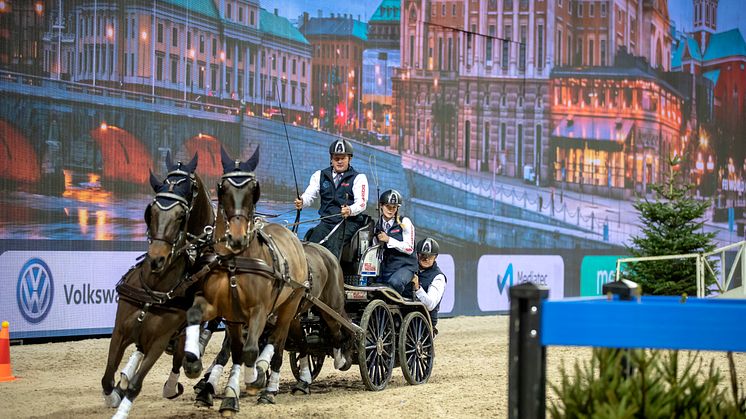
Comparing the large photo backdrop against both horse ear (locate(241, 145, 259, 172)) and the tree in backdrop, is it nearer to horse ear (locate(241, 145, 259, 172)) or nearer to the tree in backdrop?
horse ear (locate(241, 145, 259, 172))

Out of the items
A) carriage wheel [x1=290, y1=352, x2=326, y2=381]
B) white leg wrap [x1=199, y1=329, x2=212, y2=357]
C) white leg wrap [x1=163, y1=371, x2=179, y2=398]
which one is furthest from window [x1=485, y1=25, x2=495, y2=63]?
white leg wrap [x1=163, y1=371, x2=179, y2=398]

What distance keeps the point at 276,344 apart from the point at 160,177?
680cm

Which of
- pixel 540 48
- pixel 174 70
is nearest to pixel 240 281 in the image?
pixel 174 70

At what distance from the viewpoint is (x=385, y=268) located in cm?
1117

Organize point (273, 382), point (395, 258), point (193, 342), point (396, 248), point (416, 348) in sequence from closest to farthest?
point (193, 342), point (273, 382), point (416, 348), point (396, 248), point (395, 258)

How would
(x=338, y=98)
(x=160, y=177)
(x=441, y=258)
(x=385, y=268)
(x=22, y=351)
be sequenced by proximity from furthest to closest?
(x=441, y=258) < (x=338, y=98) < (x=160, y=177) < (x=22, y=351) < (x=385, y=268)

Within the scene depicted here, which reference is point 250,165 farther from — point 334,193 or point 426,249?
point 426,249

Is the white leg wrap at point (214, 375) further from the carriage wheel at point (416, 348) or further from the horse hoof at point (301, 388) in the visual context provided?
the carriage wheel at point (416, 348)

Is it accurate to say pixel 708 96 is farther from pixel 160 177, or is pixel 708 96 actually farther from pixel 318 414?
pixel 318 414

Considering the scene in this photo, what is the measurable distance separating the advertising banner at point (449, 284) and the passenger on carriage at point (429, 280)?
7411 mm

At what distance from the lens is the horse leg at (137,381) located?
7.26 meters

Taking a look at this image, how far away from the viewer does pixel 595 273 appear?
23969 millimetres

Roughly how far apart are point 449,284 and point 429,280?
25.7ft

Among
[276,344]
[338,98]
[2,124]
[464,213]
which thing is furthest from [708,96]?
[276,344]
